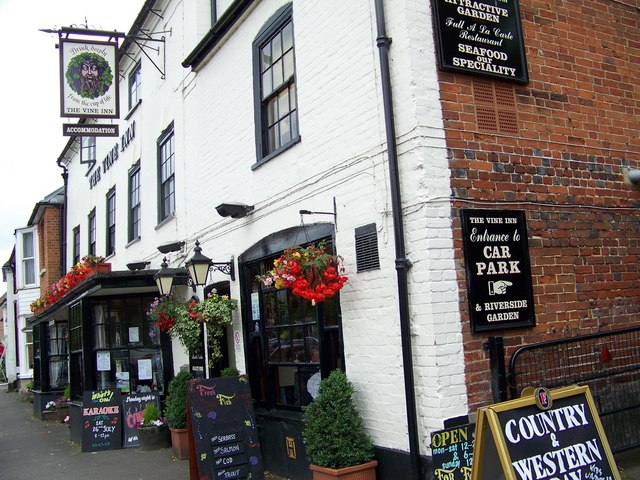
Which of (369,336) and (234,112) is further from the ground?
(234,112)

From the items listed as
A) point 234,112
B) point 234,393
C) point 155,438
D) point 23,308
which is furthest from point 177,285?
point 23,308

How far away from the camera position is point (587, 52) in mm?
6973

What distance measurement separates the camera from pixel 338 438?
604cm

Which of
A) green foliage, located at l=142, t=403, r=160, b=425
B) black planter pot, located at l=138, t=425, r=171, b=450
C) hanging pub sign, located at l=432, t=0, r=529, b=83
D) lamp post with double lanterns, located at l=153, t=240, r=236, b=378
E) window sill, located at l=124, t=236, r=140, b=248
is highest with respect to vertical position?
hanging pub sign, located at l=432, t=0, r=529, b=83

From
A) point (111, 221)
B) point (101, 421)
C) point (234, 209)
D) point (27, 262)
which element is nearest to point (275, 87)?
point (234, 209)

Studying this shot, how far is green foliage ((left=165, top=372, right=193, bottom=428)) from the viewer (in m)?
9.69

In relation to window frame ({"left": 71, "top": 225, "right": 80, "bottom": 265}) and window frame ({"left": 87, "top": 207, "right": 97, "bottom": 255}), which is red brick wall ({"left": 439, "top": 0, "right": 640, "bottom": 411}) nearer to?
window frame ({"left": 87, "top": 207, "right": 97, "bottom": 255})

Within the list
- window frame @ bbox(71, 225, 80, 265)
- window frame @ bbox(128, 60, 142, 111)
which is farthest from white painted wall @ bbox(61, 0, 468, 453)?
window frame @ bbox(71, 225, 80, 265)

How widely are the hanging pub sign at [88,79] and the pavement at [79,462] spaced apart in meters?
5.72

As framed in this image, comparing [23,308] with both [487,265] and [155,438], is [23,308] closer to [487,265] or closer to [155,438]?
[155,438]

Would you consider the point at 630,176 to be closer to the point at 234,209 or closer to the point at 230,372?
the point at 234,209

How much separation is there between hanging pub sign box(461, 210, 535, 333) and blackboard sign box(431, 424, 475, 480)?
0.88 metres

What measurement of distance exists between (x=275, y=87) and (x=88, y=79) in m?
5.18

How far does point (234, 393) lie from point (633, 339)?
410cm
